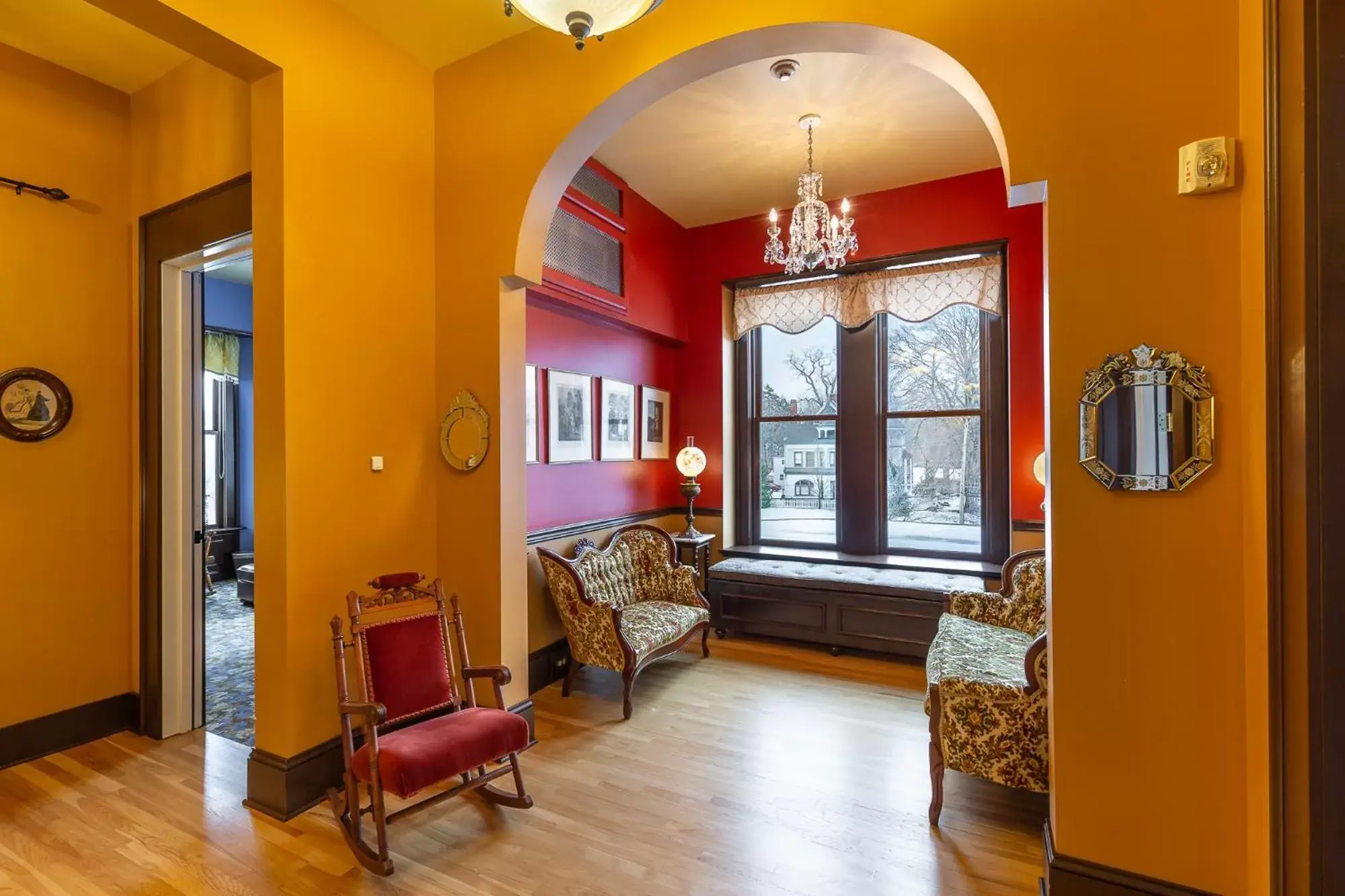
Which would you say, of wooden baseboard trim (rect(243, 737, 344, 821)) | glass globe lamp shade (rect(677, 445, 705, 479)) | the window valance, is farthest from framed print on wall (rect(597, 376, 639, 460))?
wooden baseboard trim (rect(243, 737, 344, 821))

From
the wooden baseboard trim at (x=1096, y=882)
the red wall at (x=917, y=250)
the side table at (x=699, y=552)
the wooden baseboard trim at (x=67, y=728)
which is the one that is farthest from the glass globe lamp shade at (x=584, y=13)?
the wooden baseboard trim at (x=67, y=728)

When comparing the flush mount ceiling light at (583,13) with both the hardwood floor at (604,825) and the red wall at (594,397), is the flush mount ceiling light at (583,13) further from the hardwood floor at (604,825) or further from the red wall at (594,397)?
the hardwood floor at (604,825)

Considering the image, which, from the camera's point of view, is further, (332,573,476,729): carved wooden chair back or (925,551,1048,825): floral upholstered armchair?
(332,573,476,729): carved wooden chair back

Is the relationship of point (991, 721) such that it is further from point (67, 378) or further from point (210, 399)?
point (210, 399)

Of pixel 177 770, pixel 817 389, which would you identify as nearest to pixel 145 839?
pixel 177 770

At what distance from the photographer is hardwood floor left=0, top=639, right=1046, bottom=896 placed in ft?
7.30

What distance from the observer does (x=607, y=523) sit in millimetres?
4984

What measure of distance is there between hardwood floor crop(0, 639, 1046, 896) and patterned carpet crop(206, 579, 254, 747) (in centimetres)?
18

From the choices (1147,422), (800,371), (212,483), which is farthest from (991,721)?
(212,483)

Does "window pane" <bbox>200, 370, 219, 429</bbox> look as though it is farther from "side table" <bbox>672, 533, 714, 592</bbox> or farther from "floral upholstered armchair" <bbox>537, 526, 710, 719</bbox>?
"side table" <bbox>672, 533, 714, 592</bbox>

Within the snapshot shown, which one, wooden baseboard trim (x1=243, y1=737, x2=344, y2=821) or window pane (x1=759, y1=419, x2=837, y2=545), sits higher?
window pane (x1=759, y1=419, x2=837, y2=545)

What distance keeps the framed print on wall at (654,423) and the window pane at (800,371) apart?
36.8 inches

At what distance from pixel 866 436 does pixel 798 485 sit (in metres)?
0.76

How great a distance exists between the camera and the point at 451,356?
326cm
